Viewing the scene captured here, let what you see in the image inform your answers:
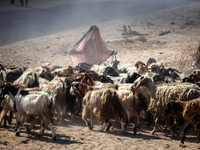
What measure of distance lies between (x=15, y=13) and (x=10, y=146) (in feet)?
79.0

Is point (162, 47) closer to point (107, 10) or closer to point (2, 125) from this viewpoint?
point (2, 125)

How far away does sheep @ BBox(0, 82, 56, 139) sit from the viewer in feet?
20.6

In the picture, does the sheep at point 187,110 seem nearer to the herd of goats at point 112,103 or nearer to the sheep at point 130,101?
the herd of goats at point 112,103

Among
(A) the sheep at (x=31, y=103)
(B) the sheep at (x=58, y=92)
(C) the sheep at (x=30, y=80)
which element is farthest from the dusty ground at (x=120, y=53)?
(C) the sheep at (x=30, y=80)

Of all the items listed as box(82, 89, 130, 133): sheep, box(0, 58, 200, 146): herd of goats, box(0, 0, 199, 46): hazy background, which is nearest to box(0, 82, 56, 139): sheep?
box(0, 58, 200, 146): herd of goats

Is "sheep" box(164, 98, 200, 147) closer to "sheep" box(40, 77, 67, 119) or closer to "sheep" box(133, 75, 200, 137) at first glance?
"sheep" box(133, 75, 200, 137)

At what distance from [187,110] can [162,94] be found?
1092 millimetres

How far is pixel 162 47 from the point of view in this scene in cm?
1822

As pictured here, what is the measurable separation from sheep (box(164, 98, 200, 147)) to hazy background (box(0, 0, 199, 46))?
17.2m

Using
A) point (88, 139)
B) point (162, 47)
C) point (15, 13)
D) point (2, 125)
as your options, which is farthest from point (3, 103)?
point (15, 13)

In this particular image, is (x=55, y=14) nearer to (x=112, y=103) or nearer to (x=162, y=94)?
(x=112, y=103)

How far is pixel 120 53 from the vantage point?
17938 millimetres

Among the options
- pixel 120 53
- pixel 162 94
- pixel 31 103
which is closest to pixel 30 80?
pixel 31 103

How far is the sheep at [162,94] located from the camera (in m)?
6.53
